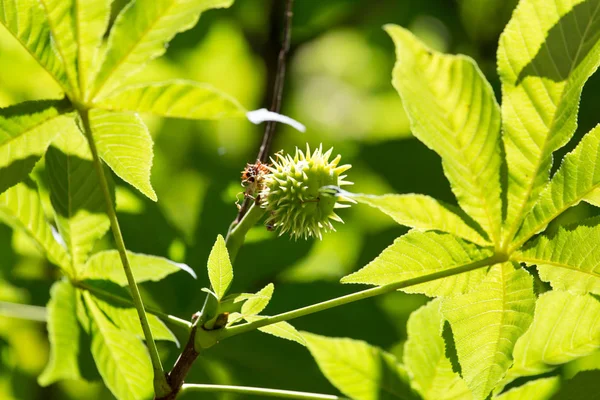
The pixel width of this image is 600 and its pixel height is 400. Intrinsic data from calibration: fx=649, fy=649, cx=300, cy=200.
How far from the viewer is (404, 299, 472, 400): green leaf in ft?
4.25

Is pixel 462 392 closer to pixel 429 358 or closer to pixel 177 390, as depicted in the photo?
pixel 429 358

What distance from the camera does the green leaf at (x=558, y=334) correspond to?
1.18 metres

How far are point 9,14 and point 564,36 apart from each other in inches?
31.8

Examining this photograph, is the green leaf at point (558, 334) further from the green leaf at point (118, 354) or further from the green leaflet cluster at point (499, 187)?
the green leaf at point (118, 354)

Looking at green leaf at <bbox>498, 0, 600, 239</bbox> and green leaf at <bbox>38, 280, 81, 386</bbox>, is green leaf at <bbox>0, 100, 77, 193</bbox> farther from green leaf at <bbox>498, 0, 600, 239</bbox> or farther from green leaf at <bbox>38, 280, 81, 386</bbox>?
green leaf at <bbox>498, 0, 600, 239</bbox>

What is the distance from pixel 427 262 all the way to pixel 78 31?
66 cm

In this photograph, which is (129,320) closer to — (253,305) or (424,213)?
(253,305)

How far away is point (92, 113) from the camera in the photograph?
1.05 metres

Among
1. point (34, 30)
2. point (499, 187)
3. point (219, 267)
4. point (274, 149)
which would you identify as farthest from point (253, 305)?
point (274, 149)

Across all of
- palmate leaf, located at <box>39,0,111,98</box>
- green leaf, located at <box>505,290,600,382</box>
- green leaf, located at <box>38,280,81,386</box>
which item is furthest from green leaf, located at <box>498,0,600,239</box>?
green leaf, located at <box>38,280,81,386</box>

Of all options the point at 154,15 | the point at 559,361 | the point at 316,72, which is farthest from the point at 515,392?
the point at 316,72

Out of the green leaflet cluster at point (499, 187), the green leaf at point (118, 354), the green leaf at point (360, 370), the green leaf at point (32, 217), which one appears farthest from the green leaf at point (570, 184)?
the green leaf at point (32, 217)

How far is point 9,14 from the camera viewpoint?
0.97 m

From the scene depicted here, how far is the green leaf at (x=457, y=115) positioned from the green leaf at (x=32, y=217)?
81cm
